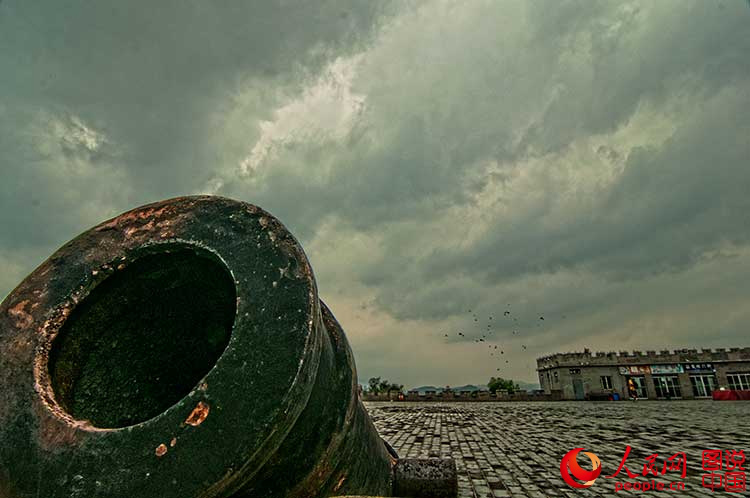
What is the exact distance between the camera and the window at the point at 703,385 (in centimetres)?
4061

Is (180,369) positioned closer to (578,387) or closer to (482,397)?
(482,397)

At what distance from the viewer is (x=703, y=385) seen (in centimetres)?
4100

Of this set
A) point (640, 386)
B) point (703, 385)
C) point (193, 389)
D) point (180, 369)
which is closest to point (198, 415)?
point (193, 389)

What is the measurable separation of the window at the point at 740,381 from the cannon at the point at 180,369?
52.1 meters

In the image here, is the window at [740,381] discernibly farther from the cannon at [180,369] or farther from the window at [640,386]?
the cannon at [180,369]

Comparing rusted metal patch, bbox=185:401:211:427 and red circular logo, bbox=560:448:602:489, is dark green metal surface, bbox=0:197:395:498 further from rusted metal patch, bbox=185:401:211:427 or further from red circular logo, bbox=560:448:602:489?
red circular logo, bbox=560:448:602:489

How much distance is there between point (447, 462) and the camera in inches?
126

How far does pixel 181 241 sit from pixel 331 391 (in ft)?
2.66

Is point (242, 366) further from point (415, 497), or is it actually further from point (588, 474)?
point (588, 474)

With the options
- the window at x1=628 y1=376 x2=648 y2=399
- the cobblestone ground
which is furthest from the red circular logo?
the window at x1=628 y1=376 x2=648 y2=399

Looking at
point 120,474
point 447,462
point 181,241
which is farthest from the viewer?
point 447,462

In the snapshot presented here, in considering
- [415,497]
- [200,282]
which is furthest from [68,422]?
[415,497]

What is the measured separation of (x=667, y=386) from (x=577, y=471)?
46.5 metres

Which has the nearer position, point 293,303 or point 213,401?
point 213,401
